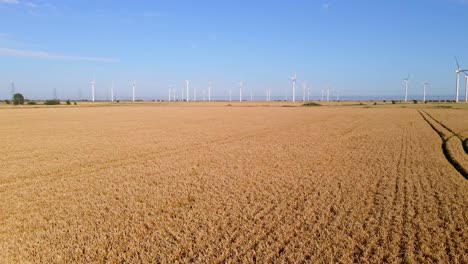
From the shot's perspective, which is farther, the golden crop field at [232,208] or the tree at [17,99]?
the tree at [17,99]

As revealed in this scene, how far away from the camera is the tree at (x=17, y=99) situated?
12509cm

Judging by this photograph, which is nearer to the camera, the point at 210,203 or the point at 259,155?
the point at 210,203

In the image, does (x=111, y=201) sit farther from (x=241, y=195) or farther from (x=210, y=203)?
(x=241, y=195)

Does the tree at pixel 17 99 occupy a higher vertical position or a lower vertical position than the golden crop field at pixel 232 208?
higher

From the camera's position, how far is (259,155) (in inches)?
685

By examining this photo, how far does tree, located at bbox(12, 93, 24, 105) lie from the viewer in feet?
410

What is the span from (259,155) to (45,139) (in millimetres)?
14686

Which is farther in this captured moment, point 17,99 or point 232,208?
point 17,99

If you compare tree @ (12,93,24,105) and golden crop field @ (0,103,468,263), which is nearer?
golden crop field @ (0,103,468,263)

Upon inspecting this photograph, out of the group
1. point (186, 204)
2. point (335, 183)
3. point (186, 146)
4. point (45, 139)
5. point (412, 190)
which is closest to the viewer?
point (186, 204)

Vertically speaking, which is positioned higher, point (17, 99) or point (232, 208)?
point (17, 99)

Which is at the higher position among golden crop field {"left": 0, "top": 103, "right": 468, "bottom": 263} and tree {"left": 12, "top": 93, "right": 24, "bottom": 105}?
tree {"left": 12, "top": 93, "right": 24, "bottom": 105}

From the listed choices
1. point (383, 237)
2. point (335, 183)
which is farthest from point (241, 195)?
point (383, 237)

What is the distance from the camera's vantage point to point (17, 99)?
12862 cm
